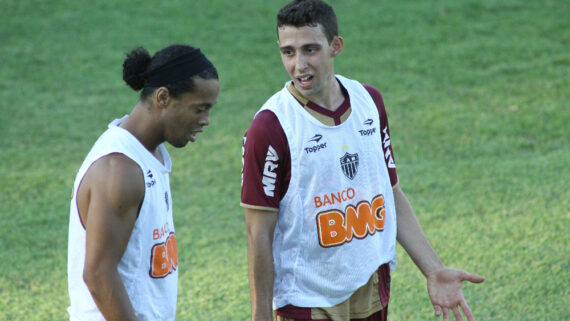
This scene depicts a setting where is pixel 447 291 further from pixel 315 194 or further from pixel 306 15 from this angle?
pixel 306 15

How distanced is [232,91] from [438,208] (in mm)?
4232

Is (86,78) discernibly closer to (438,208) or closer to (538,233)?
(438,208)

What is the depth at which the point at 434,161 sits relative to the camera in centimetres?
803

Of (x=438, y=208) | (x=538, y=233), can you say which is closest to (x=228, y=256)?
(x=438, y=208)

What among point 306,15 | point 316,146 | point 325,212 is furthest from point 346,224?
point 306,15

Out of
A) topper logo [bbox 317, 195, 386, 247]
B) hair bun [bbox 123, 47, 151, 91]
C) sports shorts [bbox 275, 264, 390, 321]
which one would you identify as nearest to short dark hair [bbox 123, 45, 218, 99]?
hair bun [bbox 123, 47, 151, 91]

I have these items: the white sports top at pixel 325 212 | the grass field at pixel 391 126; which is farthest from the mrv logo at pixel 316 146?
the grass field at pixel 391 126

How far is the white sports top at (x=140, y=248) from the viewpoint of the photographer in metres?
2.88

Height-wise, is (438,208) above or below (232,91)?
below

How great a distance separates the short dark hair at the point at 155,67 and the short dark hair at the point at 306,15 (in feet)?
1.37

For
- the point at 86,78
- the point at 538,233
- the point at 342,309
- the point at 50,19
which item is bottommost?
the point at 538,233

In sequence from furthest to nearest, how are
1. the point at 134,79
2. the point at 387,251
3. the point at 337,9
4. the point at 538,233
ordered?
the point at 337,9
the point at 538,233
the point at 387,251
the point at 134,79

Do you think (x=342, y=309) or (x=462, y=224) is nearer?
(x=342, y=309)

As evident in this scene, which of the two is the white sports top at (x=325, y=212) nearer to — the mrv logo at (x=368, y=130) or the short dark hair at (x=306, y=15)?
the mrv logo at (x=368, y=130)
